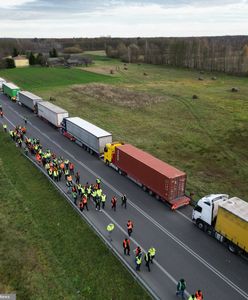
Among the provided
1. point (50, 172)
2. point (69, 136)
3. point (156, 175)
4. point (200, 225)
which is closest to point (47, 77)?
point (69, 136)

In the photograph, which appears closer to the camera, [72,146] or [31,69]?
[72,146]

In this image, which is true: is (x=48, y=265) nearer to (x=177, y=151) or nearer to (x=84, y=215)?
(x=84, y=215)

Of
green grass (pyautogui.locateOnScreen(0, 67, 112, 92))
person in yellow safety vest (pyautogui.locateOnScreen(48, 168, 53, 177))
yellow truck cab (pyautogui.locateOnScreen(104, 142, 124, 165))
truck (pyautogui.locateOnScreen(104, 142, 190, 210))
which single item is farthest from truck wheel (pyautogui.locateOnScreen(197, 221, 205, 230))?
green grass (pyautogui.locateOnScreen(0, 67, 112, 92))

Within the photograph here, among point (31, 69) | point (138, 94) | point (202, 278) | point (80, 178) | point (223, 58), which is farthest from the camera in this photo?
point (223, 58)

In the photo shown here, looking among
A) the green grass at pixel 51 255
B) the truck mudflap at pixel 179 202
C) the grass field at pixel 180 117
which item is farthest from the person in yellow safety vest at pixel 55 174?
the grass field at pixel 180 117

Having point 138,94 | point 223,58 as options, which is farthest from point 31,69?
point 223,58

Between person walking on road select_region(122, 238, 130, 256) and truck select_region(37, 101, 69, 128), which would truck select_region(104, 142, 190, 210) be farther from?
truck select_region(37, 101, 69, 128)
